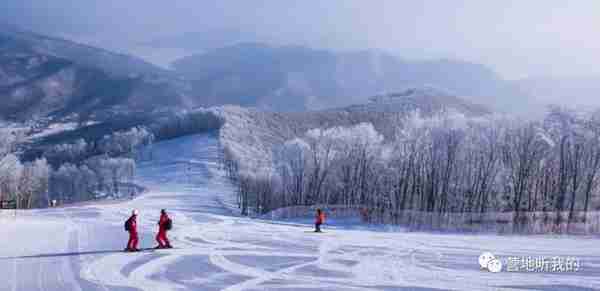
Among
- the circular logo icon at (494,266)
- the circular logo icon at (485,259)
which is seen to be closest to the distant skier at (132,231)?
the circular logo icon at (485,259)

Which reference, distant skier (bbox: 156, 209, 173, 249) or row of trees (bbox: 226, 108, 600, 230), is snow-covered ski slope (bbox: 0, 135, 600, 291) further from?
row of trees (bbox: 226, 108, 600, 230)

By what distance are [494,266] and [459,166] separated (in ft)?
159

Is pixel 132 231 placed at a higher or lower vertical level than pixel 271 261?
higher

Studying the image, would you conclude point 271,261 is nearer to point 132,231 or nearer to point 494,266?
point 132,231

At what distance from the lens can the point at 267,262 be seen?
58.9 ft

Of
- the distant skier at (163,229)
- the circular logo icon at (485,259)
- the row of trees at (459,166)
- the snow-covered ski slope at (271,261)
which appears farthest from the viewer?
the row of trees at (459,166)

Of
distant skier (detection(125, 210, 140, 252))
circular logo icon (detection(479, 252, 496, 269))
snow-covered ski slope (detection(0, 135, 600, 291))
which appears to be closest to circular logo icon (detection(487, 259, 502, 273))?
circular logo icon (detection(479, 252, 496, 269))

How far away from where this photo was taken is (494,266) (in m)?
16.4

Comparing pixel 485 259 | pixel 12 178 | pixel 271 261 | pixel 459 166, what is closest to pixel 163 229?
pixel 271 261

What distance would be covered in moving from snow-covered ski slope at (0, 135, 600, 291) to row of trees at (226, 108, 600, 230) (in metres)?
17.1

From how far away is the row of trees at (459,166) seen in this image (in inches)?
2119

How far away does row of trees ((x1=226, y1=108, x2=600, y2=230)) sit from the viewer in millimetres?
53812

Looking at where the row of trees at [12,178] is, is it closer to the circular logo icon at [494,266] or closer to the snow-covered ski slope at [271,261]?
the snow-covered ski slope at [271,261]

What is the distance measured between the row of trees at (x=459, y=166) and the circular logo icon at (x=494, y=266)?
22602 millimetres
